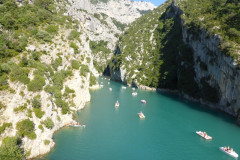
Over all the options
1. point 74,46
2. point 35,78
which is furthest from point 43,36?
point 35,78

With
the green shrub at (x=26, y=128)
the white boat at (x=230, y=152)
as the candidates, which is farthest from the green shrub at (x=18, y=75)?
the white boat at (x=230, y=152)

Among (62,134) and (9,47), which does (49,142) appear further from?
(9,47)

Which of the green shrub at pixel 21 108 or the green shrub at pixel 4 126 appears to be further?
the green shrub at pixel 21 108

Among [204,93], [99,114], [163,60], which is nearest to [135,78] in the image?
[163,60]

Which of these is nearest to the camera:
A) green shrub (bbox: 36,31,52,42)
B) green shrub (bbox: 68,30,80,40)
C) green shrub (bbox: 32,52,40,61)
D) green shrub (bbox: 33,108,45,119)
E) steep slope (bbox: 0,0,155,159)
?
steep slope (bbox: 0,0,155,159)

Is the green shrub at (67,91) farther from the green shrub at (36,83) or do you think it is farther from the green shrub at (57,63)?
the green shrub at (36,83)

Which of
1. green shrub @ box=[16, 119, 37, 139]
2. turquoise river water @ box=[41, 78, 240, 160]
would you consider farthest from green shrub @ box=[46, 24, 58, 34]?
green shrub @ box=[16, 119, 37, 139]

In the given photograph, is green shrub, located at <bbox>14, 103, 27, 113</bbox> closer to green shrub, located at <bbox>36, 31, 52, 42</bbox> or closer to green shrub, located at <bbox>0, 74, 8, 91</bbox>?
green shrub, located at <bbox>0, 74, 8, 91</bbox>
